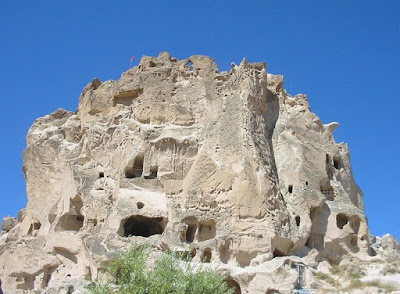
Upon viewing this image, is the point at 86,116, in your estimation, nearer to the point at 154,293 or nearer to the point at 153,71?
the point at 153,71

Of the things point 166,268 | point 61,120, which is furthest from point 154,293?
point 61,120

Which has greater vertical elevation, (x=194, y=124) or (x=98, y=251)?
(x=194, y=124)

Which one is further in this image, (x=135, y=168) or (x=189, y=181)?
(x=135, y=168)

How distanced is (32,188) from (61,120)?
4.95 meters

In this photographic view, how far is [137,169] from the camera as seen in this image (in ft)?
91.9

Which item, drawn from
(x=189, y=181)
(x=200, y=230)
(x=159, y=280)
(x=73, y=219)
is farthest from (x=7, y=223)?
(x=159, y=280)

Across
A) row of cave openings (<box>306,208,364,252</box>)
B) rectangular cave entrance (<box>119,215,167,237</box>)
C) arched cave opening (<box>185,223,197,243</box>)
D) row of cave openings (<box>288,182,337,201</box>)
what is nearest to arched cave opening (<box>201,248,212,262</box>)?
arched cave opening (<box>185,223,197,243</box>)

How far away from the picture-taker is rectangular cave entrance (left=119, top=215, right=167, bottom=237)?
25.9 meters

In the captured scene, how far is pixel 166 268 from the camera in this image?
16.8 metres

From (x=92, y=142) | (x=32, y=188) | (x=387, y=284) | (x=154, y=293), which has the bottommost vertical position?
(x=154, y=293)

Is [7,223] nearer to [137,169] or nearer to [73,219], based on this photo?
[73,219]

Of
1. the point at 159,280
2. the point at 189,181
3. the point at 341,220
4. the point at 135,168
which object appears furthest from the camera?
the point at 135,168

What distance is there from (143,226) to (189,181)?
3339 millimetres

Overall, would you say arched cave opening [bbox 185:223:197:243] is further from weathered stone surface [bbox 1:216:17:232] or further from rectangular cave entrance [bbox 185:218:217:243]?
weathered stone surface [bbox 1:216:17:232]
